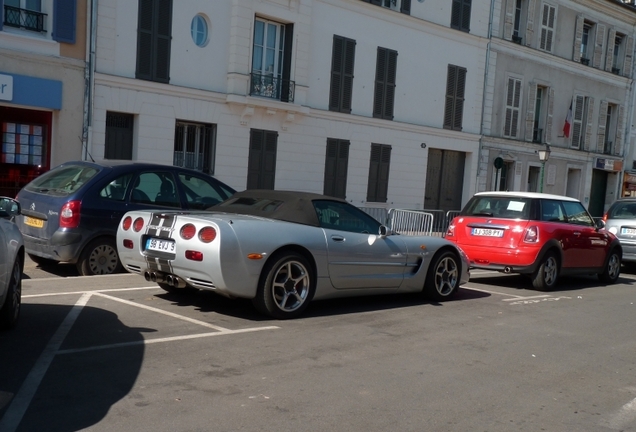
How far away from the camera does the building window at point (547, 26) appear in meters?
29.9

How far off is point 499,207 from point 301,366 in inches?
272

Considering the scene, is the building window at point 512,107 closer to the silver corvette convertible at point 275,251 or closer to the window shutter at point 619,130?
the window shutter at point 619,130

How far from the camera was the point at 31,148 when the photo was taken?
17000mm

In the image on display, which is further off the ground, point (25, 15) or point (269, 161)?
point (25, 15)

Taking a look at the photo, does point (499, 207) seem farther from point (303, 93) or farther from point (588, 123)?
point (588, 123)

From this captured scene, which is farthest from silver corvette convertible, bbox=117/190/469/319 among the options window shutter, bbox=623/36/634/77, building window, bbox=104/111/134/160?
window shutter, bbox=623/36/634/77

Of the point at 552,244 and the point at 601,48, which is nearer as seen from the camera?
the point at 552,244

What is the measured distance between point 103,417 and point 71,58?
14442 millimetres

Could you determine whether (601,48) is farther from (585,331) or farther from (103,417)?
(103,417)

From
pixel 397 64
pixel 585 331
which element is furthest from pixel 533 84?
pixel 585 331

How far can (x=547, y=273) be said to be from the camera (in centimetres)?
1162

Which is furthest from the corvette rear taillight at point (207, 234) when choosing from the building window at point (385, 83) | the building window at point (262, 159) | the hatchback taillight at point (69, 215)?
the building window at point (385, 83)

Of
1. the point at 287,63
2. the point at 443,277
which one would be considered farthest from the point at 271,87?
the point at 443,277

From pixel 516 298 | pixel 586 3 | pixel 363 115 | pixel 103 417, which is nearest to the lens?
pixel 103 417
